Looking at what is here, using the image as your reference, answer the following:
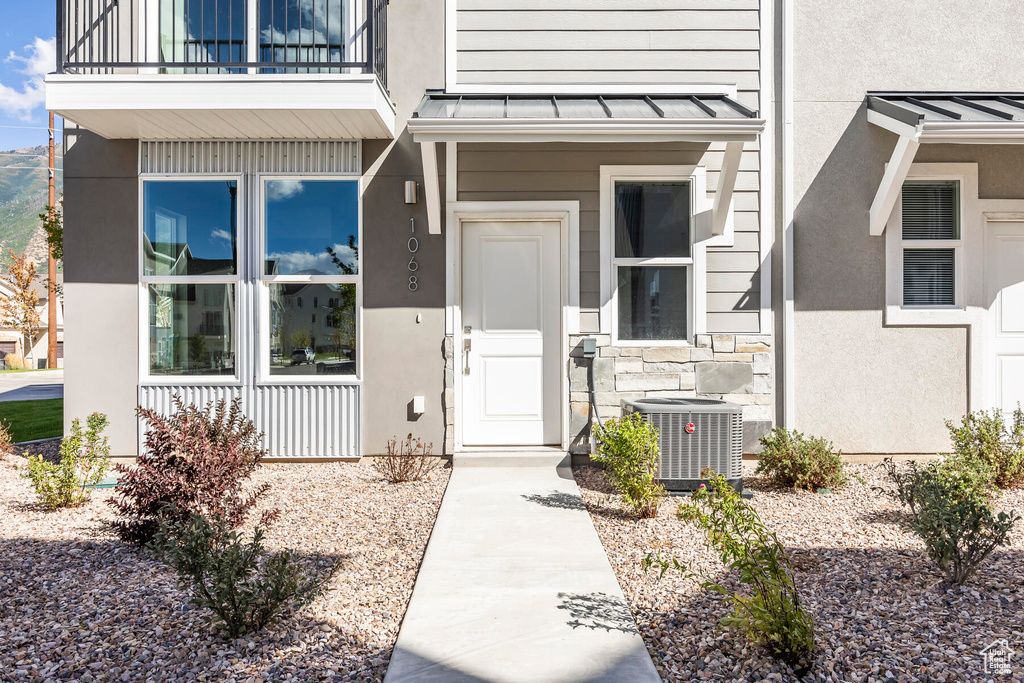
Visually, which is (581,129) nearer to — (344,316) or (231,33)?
(344,316)

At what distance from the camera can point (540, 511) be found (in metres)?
3.96

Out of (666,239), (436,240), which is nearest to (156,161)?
(436,240)

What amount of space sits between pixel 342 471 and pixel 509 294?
212 cm

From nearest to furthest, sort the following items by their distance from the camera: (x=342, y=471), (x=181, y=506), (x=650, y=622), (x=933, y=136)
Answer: (x=650, y=622) → (x=181, y=506) → (x=933, y=136) → (x=342, y=471)

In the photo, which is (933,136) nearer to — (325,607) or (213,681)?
(325,607)

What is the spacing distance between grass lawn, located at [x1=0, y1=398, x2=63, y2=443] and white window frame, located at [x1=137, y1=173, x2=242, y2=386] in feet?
7.47

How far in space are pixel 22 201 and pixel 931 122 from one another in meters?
113

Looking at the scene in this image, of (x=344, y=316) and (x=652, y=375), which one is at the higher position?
(x=344, y=316)

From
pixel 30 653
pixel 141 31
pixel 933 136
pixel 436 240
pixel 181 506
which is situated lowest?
pixel 30 653

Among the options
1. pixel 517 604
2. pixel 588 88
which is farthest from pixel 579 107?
pixel 517 604

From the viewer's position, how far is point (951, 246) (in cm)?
527

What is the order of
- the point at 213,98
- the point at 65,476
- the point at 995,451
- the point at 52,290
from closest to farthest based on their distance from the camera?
the point at 65,476 → the point at 995,451 → the point at 213,98 → the point at 52,290

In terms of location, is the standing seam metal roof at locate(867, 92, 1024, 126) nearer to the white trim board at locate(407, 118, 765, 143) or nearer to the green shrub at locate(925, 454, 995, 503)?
the white trim board at locate(407, 118, 765, 143)

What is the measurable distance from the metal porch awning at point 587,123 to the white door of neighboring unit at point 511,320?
2.62 feet
